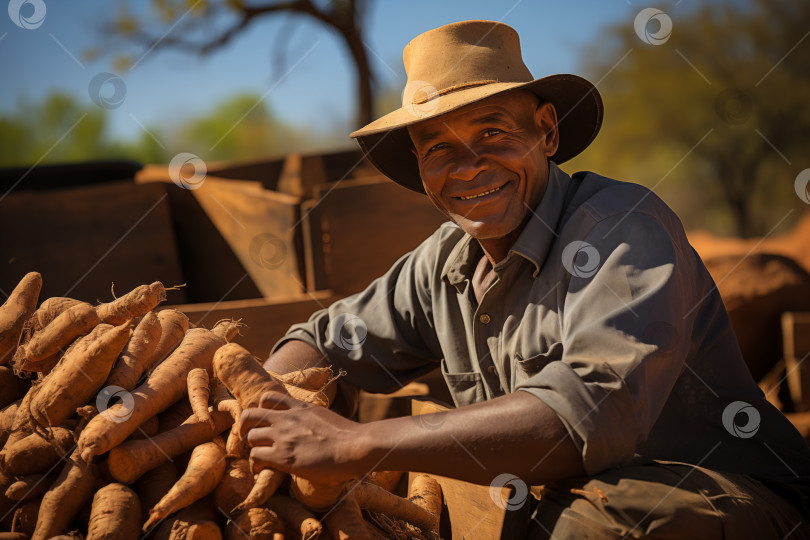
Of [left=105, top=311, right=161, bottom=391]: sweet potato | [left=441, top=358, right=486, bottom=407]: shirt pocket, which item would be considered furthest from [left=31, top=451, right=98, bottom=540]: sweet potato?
[left=441, top=358, right=486, bottom=407]: shirt pocket

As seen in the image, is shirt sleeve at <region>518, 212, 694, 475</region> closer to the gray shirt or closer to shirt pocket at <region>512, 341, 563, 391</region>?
the gray shirt

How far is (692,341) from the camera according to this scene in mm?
2133

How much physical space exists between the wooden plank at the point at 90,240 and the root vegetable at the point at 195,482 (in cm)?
267

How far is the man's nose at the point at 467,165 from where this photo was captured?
2.27 metres

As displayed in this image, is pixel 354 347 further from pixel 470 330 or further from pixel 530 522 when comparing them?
pixel 530 522

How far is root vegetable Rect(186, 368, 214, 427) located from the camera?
2.12m

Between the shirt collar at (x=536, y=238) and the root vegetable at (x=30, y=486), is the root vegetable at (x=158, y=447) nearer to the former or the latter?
the root vegetable at (x=30, y=486)

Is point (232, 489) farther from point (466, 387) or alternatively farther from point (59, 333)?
point (466, 387)

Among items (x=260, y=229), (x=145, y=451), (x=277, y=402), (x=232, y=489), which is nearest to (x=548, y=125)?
(x=277, y=402)

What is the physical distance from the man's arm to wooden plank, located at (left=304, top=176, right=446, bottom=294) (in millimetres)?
2474

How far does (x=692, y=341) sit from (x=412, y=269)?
1091 millimetres

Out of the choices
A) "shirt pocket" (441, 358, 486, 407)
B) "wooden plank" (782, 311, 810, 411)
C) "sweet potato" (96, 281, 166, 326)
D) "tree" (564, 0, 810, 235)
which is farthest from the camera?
"tree" (564, 0, 810, 235)

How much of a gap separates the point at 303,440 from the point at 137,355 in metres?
0.84

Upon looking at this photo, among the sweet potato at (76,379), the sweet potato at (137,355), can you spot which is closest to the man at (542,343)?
the sweet potato at (137,355)
